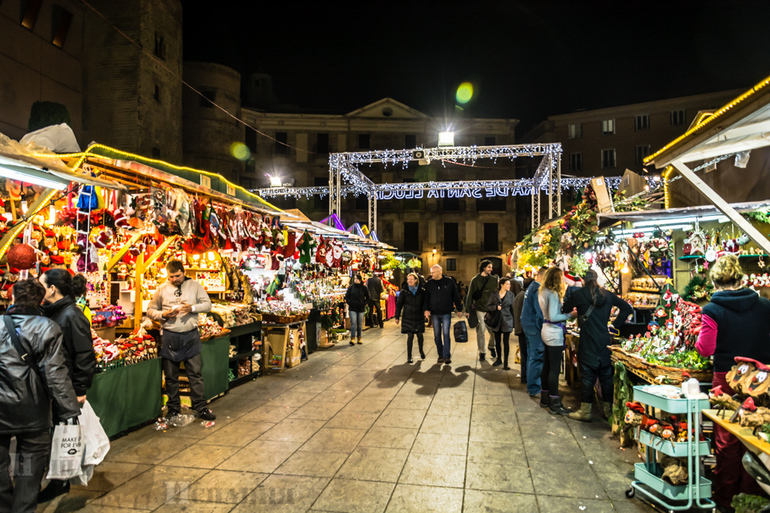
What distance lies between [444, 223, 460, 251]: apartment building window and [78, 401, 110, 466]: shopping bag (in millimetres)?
29827

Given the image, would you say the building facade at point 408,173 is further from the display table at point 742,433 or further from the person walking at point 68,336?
the display table at point 742,433

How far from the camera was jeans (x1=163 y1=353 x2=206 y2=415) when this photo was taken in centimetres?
490

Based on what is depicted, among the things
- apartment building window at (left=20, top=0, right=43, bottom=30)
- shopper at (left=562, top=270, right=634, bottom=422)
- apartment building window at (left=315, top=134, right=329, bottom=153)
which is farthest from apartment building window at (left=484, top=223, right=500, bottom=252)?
shopper at (left=562, top=270, right=634, bottom=422)

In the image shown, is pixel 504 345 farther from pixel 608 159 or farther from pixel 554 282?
pixel 608 159

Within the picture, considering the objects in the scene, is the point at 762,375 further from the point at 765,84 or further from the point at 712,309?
the point at 765,84

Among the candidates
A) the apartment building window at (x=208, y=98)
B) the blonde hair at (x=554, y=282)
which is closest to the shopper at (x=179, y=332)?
the blonde hair at (x=554, y=282)

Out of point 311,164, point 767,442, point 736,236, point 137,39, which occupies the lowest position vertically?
point 767,442

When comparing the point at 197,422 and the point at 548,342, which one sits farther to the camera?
the point at 548,342

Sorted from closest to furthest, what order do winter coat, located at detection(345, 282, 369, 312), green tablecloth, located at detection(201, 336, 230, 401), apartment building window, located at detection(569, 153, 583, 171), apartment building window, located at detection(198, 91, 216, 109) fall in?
green tablecloth, located at detection(201, 336, 230, 401) < winter coat, located at detection(345, 282, 369, 312) < apartment building window, located at detection(198, 91, 216, 109) < apartment building window, located at detection(569, 153, 583, 171)

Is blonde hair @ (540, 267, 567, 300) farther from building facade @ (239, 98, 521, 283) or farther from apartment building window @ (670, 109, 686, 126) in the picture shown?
apartment building window @ (670, 109, 686, 126)

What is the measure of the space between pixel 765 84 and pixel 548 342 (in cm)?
366

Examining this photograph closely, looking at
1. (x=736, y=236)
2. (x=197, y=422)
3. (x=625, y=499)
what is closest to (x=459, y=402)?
(x=625, y=499)

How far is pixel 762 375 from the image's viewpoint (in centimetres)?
272

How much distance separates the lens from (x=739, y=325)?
10.3ft
